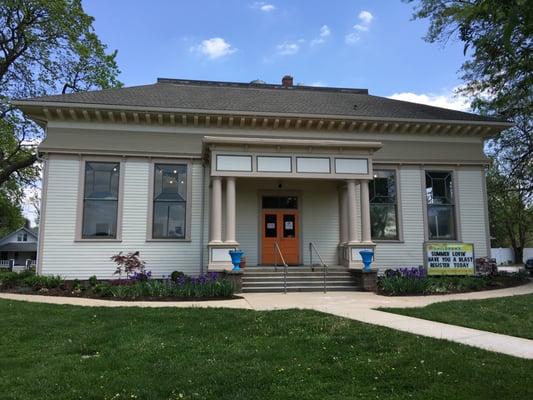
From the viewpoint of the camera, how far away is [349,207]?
14.5 metres

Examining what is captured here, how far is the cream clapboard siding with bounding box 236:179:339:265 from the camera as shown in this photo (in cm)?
1603

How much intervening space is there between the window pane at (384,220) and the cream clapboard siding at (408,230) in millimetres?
337

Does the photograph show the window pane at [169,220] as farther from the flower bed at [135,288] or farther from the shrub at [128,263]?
the flower bed at [135,288]

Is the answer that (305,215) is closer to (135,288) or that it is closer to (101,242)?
(135,288)

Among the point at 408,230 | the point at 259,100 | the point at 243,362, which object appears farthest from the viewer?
the point at 259,100

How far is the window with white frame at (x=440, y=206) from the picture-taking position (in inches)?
657

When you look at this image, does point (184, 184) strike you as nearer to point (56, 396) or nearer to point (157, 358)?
point (157, 358)

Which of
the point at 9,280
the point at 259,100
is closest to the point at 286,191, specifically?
the point at 259,100

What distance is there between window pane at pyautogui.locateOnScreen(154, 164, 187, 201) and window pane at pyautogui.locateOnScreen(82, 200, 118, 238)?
62.8 inches

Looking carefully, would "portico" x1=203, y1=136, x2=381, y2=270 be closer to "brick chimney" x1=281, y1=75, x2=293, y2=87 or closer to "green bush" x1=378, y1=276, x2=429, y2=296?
"green bush" x1=378, y1=276, x2=429, y2=296

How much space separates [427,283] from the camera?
1282 cm

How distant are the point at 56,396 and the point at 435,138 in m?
16.1

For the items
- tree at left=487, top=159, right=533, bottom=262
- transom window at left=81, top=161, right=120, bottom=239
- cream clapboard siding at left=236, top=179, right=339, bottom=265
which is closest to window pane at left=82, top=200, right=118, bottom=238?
transom window at left=81, top=161, right=120, bottom=239

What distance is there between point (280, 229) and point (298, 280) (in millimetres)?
3070
